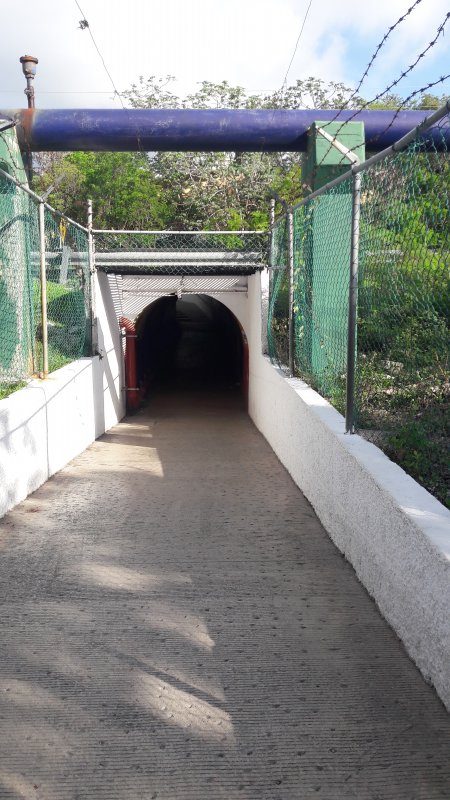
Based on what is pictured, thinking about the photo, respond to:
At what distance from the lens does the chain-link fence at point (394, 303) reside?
12.3ft

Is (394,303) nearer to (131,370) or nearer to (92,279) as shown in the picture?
(92,279)

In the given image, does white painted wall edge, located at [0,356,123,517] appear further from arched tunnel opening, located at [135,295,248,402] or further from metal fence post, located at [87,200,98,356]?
arched tunnel opening, located at [135,295,248,402]

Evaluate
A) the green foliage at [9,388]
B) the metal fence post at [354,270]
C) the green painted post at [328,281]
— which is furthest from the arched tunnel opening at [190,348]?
the metal fence post at [354,270]

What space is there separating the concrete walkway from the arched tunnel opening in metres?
9.43

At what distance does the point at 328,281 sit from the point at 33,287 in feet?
9.74

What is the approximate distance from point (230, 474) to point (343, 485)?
3039mm

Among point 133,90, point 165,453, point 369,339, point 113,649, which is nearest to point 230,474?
point 165,453

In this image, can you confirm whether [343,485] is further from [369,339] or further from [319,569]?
[369,339]

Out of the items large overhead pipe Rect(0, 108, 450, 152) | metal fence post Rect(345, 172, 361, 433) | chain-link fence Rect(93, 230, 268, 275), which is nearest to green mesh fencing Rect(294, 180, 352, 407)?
metal fence post Rect(345, 172, 361, 433)

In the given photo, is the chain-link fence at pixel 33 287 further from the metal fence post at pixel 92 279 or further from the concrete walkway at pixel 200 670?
the concrete walkway at pixel 200 670

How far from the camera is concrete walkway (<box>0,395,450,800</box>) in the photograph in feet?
8.22

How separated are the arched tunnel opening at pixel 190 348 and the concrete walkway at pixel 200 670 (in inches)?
371

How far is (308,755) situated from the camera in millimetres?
2607

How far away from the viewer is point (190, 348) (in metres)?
27.2
